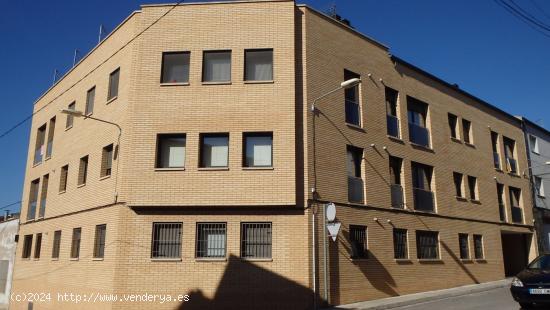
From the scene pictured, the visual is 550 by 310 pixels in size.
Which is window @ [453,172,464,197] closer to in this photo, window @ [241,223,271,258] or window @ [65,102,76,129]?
window @ [241,223,271,258]

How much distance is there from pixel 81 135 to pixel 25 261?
7588mm

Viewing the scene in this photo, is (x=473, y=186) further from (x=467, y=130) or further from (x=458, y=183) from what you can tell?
(x=467, y=130)

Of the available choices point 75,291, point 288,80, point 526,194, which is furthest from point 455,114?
point 75,291

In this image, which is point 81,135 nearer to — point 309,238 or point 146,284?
point 146,284

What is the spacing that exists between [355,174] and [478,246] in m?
9.40

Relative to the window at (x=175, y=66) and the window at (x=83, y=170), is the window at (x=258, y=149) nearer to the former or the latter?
the window at (x=175, y=66)

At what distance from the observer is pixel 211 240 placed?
1396 cm

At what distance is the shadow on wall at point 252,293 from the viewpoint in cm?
1328

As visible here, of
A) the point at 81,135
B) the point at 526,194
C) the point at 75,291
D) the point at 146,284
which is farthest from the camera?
the point at 526,194

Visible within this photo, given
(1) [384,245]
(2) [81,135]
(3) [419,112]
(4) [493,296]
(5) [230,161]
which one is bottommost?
(4) [493,296]

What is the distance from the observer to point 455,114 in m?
22.2

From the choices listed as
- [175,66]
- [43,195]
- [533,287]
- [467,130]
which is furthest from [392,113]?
[43,195]

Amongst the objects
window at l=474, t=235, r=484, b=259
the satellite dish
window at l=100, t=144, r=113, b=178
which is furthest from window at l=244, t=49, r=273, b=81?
window at l=474, t=235, r=484, b=259

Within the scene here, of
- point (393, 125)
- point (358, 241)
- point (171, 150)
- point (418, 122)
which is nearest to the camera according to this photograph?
point (171, 150)
